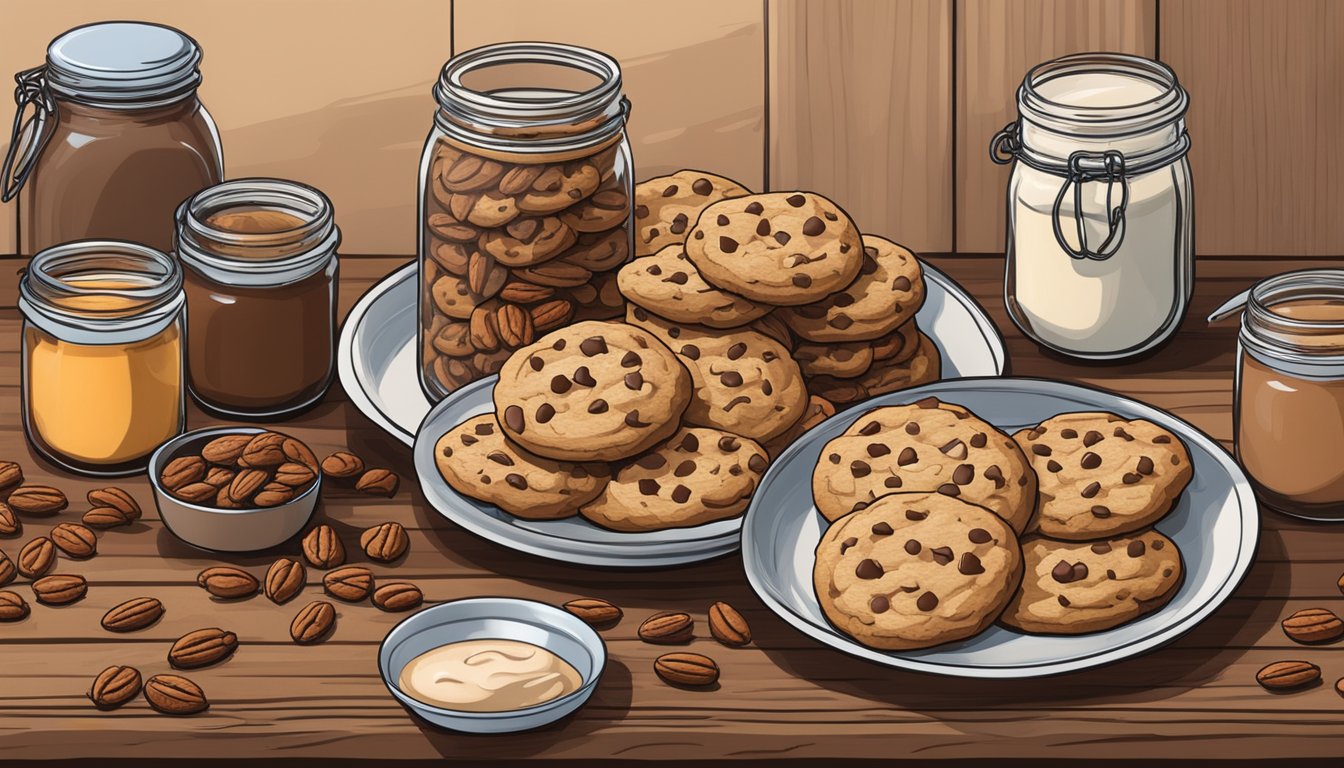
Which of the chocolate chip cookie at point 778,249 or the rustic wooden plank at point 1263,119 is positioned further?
the rustic wooden plank at point 1263,119

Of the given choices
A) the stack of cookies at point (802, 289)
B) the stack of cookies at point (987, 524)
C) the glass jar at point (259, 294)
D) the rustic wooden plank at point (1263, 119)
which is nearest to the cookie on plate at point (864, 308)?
the stack of cookies at point (802, 289)

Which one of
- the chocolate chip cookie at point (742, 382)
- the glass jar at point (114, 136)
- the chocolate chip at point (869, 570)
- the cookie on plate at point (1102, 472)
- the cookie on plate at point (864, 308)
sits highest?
the glass jar at point (114, 136)

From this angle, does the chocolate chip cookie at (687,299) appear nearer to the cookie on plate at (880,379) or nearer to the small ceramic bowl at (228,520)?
the cookie on plate at (880,379)

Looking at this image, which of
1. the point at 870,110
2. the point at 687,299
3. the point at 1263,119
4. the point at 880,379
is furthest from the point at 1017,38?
the point at 687,299

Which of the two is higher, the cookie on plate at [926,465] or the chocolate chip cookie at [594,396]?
the chocolate chip cookie at [594,396]

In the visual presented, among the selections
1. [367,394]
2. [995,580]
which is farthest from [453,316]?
[995,580]

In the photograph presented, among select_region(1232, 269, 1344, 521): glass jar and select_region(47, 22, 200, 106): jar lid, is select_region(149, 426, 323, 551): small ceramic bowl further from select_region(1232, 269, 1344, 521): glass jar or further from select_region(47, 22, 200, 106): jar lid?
select_region(1232, 269, 1344, 521): glass jar

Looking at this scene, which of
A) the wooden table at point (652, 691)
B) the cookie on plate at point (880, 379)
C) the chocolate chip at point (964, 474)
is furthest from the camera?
the cookie on plate at point (880, 379)

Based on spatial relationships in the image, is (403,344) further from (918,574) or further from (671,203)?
(918,574)
